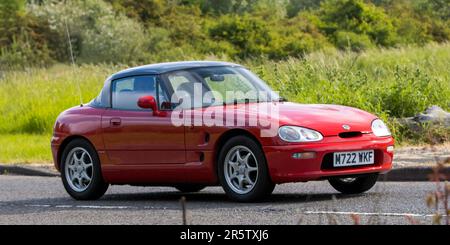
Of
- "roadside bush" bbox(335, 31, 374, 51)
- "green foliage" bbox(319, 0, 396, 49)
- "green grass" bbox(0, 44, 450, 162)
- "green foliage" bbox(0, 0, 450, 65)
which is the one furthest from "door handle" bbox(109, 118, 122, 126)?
"green foliage" bbox(319, 0, 396, 49)

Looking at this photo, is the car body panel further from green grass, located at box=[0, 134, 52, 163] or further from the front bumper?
green grass, located at box=[0, 134, 52, 163]

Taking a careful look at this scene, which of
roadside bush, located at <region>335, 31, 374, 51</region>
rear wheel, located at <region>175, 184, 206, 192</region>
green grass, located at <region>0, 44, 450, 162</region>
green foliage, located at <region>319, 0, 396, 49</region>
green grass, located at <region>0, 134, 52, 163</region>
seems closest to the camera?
rear wheel, located at <region>175, 184, 206, 192</region>

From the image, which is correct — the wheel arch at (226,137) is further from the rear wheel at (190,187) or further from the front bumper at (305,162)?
the rear wheel at (190,187)

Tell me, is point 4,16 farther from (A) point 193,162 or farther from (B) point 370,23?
(A) point 193,162

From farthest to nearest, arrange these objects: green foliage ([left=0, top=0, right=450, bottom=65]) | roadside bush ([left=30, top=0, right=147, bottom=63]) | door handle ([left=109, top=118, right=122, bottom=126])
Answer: roadside bush ([left=30, top=0, right=147, bottom=63]) < green foliage ([left=0, top=0, right=450, bottom=65]) < door handle ([left=109, top=118, right=122, bottom=126])

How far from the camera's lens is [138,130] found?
39.7ft

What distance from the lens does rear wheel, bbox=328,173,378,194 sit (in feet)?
39.2

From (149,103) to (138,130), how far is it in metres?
0.33

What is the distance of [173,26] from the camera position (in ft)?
194

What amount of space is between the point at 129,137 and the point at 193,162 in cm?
97

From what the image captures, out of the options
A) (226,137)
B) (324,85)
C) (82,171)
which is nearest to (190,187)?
(82,171)

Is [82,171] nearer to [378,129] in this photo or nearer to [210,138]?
[210,138]

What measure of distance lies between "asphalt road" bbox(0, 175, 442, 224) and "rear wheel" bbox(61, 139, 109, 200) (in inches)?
5.7

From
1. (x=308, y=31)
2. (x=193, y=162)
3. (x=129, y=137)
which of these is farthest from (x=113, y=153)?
(x=308, y=31)
